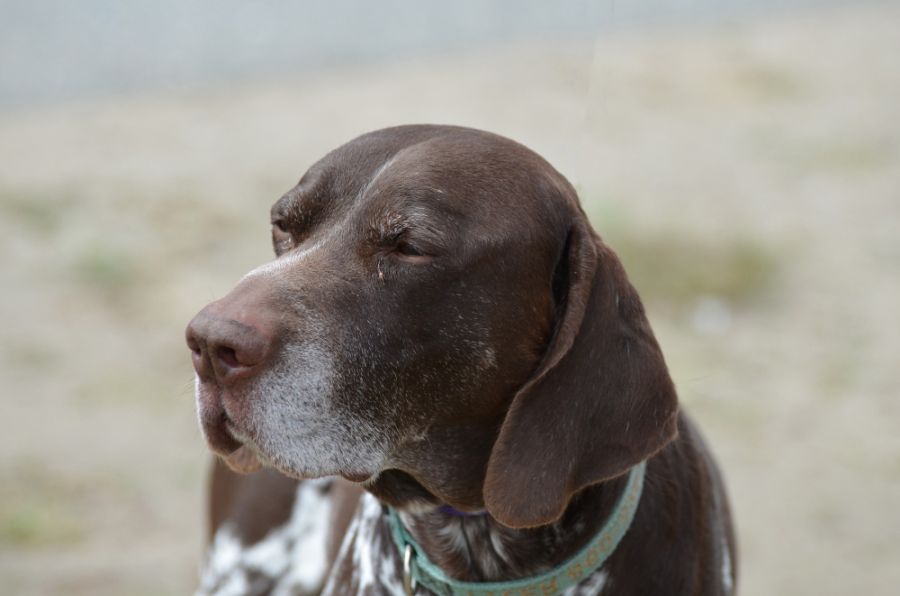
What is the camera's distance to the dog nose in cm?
272

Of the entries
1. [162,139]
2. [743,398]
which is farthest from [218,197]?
[743,398]

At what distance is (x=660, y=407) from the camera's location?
2947mm

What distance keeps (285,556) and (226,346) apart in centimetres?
186

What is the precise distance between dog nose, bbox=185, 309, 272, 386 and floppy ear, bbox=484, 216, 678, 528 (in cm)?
60

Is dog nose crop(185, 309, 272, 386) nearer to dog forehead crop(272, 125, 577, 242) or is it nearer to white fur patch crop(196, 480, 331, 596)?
dog forehead crop(272, 125, 577, 242)

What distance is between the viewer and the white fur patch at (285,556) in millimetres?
4336

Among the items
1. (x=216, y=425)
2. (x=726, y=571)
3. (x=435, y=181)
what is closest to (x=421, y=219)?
(x=435, y=181)

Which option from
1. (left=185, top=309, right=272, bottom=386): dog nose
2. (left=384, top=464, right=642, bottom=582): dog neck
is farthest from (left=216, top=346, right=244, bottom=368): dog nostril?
(left=384, top=464, right=642, bottom=582): dog neck

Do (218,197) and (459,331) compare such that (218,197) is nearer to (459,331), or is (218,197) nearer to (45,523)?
(45,523)

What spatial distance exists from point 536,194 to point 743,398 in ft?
14.6

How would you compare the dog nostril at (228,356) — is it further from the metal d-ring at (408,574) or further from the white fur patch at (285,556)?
the white fur patch at (285,556)

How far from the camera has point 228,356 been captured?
2.77 metres

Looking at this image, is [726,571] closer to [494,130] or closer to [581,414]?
[581,414]

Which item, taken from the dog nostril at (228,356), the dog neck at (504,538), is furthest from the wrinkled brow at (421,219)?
the dog neck at (504,538)
